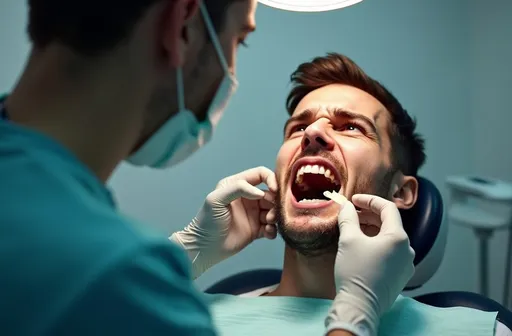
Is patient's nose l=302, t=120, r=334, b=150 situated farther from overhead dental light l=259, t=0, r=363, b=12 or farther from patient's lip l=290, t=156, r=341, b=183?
overhead dental light l=259, t=0, r=363, b=12

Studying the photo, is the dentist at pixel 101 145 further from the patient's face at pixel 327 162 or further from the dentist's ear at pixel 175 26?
the patient's face at pixel 327 162

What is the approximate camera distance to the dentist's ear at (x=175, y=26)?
2.46 ft

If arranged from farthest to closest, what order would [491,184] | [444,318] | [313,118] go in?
1. [491,184]
2. [313,118]
3. [444,318]

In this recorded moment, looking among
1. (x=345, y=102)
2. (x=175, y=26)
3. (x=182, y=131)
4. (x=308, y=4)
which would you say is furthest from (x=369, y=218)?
(x=175, y=26)

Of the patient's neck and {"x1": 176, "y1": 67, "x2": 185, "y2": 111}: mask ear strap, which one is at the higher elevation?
{"x1": 176, "y1": 67, "x2": 185, "y2": 111}: mask ear strap

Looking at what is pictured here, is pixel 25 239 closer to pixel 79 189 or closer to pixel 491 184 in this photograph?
pixel 79 189

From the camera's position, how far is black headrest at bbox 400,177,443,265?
1611 millimetres

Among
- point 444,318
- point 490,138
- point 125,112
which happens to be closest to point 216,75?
point 125,112

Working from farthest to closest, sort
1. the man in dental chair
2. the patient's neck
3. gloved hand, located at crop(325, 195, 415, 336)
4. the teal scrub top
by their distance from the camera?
the patient's neck, the man in dental chair, gloved hand, located at crop(325, 195, 415, 336), the teal scrub top

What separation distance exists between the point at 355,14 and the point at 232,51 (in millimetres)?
1493

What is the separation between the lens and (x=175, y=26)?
753mm

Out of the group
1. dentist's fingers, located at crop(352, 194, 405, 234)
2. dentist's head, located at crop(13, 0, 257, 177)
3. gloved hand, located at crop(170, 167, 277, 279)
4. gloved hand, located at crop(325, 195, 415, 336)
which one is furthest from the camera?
gloved hand, located at crop(170, 167, 277, 279)

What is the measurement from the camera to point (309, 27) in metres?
2.21

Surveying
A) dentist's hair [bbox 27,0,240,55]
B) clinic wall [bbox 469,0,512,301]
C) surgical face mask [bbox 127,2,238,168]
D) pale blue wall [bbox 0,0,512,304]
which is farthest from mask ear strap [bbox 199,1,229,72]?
clinic wall [bbox 469,0,512,301]
